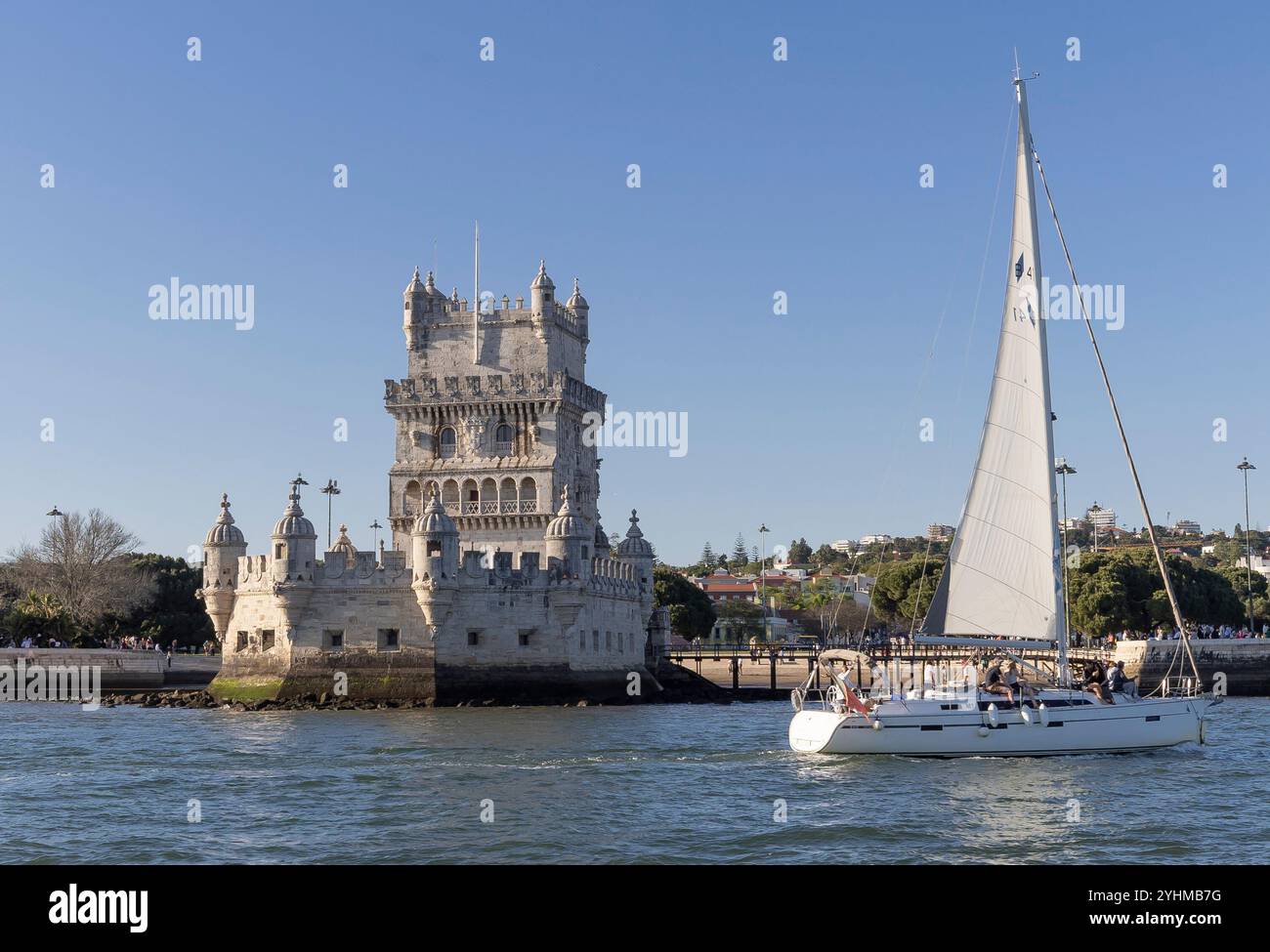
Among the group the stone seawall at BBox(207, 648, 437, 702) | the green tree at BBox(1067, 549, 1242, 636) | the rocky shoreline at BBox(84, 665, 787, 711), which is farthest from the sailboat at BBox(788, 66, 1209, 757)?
the green tree at BBox(1067, 549, 1242, 636)

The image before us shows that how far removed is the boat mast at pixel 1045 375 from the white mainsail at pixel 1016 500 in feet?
0.12

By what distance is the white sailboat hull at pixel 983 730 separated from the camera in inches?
1502

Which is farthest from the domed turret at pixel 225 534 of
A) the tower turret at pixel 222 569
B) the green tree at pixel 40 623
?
the green tree at pixel 40 623

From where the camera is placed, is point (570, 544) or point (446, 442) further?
point (446, 442)

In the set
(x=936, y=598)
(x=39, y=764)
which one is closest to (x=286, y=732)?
(x=39, y=764)

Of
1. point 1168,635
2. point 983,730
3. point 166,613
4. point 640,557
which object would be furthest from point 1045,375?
point 166,613

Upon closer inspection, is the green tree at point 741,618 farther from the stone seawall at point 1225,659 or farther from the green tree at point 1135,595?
the stone seawall at point 1225,659

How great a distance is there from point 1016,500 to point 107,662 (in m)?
55.9

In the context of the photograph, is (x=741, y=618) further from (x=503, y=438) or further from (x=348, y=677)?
(x=348, y=677)

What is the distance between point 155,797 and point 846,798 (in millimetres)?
14694

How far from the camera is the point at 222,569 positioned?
222 ft

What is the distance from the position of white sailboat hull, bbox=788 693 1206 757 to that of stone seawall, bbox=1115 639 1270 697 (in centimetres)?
4101
